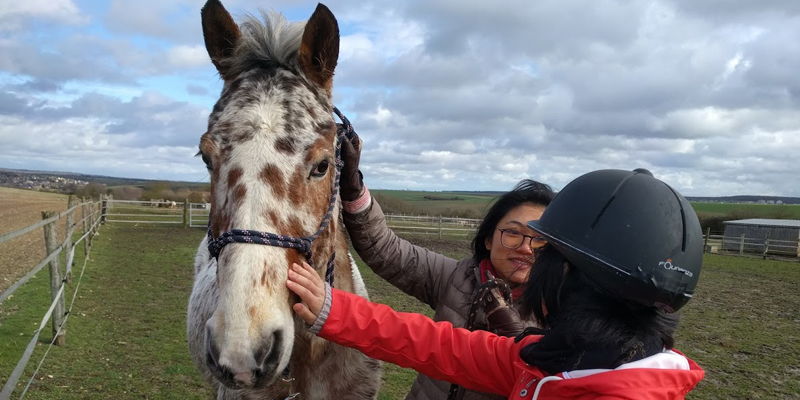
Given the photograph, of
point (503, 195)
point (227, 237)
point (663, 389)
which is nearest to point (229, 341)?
point (227, 237)

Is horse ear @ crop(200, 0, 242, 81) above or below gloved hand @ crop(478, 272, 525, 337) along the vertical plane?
above

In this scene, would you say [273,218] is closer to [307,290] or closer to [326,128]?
[307,290]

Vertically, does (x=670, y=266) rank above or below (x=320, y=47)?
below

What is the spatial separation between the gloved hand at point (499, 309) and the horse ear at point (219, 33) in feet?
5.57

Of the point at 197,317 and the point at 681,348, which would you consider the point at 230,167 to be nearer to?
the point at 197,317

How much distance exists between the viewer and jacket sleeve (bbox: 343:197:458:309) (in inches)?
113

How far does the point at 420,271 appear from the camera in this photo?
300cm

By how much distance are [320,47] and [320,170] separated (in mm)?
680

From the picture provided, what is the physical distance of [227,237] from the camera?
186cm

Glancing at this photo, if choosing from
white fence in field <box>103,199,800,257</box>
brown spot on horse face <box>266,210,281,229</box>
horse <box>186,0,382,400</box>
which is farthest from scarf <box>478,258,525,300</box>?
white fence in field <box>103,199,800,257</box>

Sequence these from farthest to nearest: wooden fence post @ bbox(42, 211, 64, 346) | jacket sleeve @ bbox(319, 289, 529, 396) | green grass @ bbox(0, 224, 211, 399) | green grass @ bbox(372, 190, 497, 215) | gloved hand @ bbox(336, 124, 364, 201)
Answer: green grass @ bbox(372, 190, 497, 215) → wooden fence post @ bbox(42, 211, 64, 346) → green grass @ bbox(0, 224, 211, 399) → gloved hand @ bbox(336, 124, 364, 201) → jacket sleeve @ bbox(319, 289, 529, 396)

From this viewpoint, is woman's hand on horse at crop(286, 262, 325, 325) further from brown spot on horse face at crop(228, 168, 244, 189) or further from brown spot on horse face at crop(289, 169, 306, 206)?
brown spot on horse face at crop(228, 168, 244, 189)

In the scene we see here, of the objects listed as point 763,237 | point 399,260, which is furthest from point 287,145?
point 763,237

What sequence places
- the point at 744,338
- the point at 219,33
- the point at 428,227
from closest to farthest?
1. the point at 219,33
2. the point at 744,338
3. the point at 428,227
